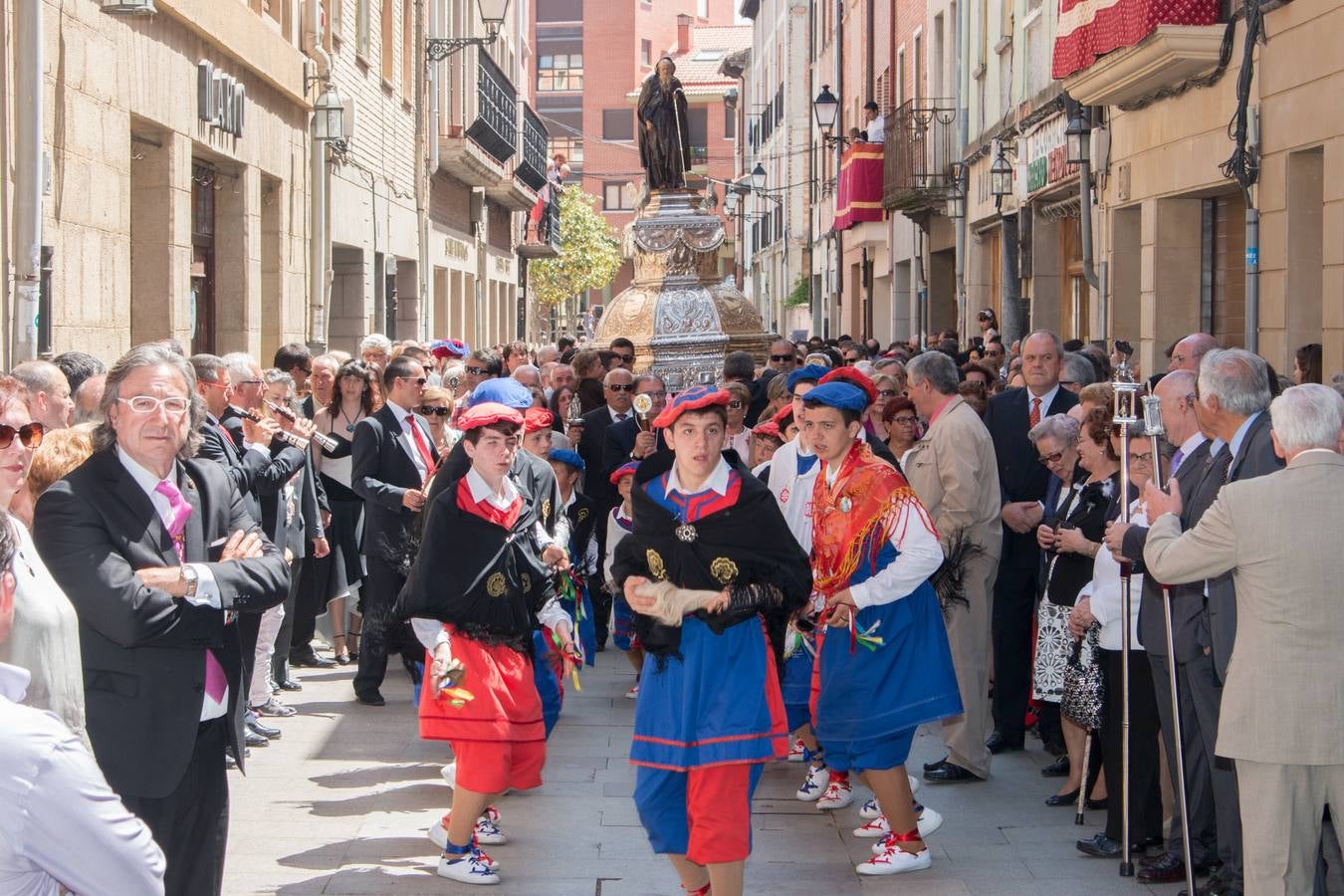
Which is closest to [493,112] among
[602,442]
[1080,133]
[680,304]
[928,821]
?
[1080,133]

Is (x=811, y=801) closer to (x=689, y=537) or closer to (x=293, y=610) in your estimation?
(x=689, y=537)

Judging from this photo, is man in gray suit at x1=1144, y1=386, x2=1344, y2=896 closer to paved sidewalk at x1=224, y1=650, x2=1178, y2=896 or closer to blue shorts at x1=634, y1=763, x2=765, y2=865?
paved sidewalk at x1=224, y1=650, x2=1178, y2=896

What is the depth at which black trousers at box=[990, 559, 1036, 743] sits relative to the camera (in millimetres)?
8477

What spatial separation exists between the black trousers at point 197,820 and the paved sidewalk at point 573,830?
1.43m

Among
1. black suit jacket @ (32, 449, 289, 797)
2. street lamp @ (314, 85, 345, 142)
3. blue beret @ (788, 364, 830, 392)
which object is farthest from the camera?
street lamp @ (314, 85, 345, 142)

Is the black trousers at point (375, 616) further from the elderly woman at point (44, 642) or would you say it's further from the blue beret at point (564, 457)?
the elderly woman at point (44, 642)

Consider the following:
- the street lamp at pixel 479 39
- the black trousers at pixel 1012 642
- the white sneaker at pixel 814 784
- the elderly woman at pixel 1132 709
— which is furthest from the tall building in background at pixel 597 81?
the elderly woman at pixel 1132 709

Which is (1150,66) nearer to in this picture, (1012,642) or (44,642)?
(1012,642)

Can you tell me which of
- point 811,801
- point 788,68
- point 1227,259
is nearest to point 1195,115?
point 1227,259

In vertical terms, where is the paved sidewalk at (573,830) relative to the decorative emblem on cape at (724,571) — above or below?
below

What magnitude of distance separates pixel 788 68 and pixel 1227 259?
1401 inches

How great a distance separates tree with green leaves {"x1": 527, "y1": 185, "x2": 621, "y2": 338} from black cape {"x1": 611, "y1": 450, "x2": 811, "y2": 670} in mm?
55310

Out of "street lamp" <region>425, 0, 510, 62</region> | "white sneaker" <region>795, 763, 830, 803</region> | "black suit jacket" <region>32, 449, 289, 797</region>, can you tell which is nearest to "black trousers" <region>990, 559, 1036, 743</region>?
"white sneaker" <region>795, 763, 830, 803</region>

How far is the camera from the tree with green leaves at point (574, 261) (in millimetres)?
61625
